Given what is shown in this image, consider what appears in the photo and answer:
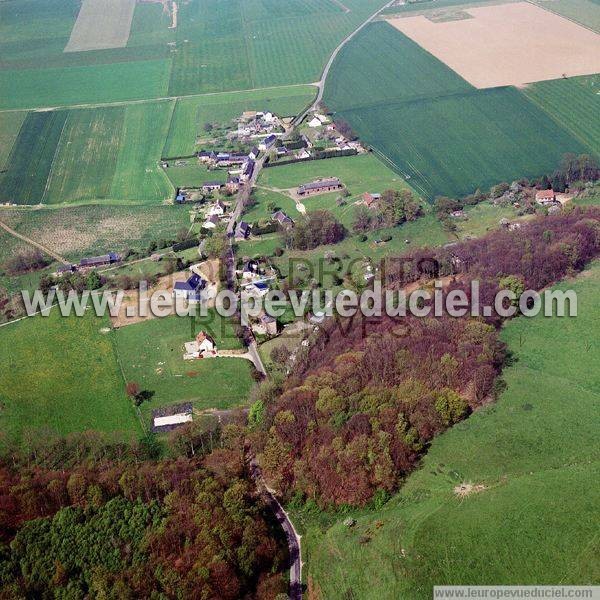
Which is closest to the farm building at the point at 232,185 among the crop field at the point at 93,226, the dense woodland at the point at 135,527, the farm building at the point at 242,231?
the crop field at the point at 93,226

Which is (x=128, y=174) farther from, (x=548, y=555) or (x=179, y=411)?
(x=548, y=555)

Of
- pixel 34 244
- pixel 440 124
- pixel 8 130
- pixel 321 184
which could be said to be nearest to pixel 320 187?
pixel 321 184

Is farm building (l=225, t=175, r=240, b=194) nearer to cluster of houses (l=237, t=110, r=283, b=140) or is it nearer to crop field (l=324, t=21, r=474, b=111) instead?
cluster of houses (l=237, t=110, r=283, b=140)

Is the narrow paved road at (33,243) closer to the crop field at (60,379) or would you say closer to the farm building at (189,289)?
the crop field at (60,379)

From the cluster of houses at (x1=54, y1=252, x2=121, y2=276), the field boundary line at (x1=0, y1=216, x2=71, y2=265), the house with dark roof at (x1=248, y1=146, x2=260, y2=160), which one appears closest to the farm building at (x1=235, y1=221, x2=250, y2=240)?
the cluster of houses at (x1=54, y1=252, x2=121, y2=276)

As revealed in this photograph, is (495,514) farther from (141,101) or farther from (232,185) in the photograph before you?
(141,101)
